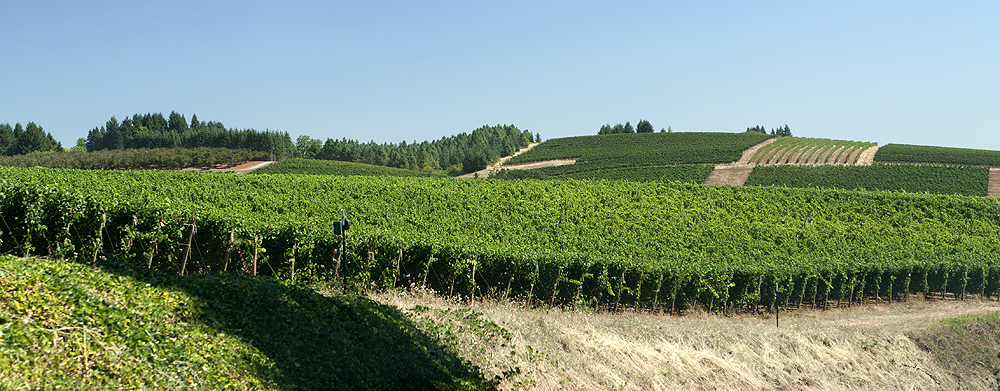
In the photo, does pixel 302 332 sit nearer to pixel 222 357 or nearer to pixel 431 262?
pixel 222 357

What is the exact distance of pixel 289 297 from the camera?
11312 millimetres

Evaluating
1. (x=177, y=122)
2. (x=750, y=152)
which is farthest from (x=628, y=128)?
(x=177, y=122)

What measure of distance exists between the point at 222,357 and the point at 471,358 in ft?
15.4

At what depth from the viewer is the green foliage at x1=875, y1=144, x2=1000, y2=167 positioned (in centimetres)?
6819

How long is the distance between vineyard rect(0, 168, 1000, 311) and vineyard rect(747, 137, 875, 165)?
26670 mm

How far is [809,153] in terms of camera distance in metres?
78.6

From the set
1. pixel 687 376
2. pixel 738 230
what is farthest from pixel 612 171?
pixel 687 376

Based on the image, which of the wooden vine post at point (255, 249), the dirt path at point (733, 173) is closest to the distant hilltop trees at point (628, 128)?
the dirt path at point (733, 173)

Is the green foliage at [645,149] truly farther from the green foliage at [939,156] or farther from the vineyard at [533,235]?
the vineyard at [533,235]

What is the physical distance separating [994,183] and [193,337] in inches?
2878

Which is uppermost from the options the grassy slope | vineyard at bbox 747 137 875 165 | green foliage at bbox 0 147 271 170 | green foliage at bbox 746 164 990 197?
vineyard at bbox 747 137 875 165

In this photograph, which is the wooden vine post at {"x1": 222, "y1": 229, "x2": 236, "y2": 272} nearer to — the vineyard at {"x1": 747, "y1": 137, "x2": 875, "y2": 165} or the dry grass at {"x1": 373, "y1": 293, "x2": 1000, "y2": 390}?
the dry grass at {"x1": 373, "y1": 293, "x2": 1000, "y2": 390}

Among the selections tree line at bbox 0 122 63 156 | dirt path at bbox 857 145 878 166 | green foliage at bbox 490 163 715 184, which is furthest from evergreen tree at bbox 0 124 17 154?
dirt path at bbox 857 145 878 166

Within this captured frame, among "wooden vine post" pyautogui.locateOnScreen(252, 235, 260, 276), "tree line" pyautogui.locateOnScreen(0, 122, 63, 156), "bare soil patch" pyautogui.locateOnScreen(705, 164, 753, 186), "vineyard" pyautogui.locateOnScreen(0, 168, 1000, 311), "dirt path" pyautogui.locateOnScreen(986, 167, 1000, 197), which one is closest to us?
"vineyard" pyautogui.locateOnScreen(0, 168, 1000, 311)
